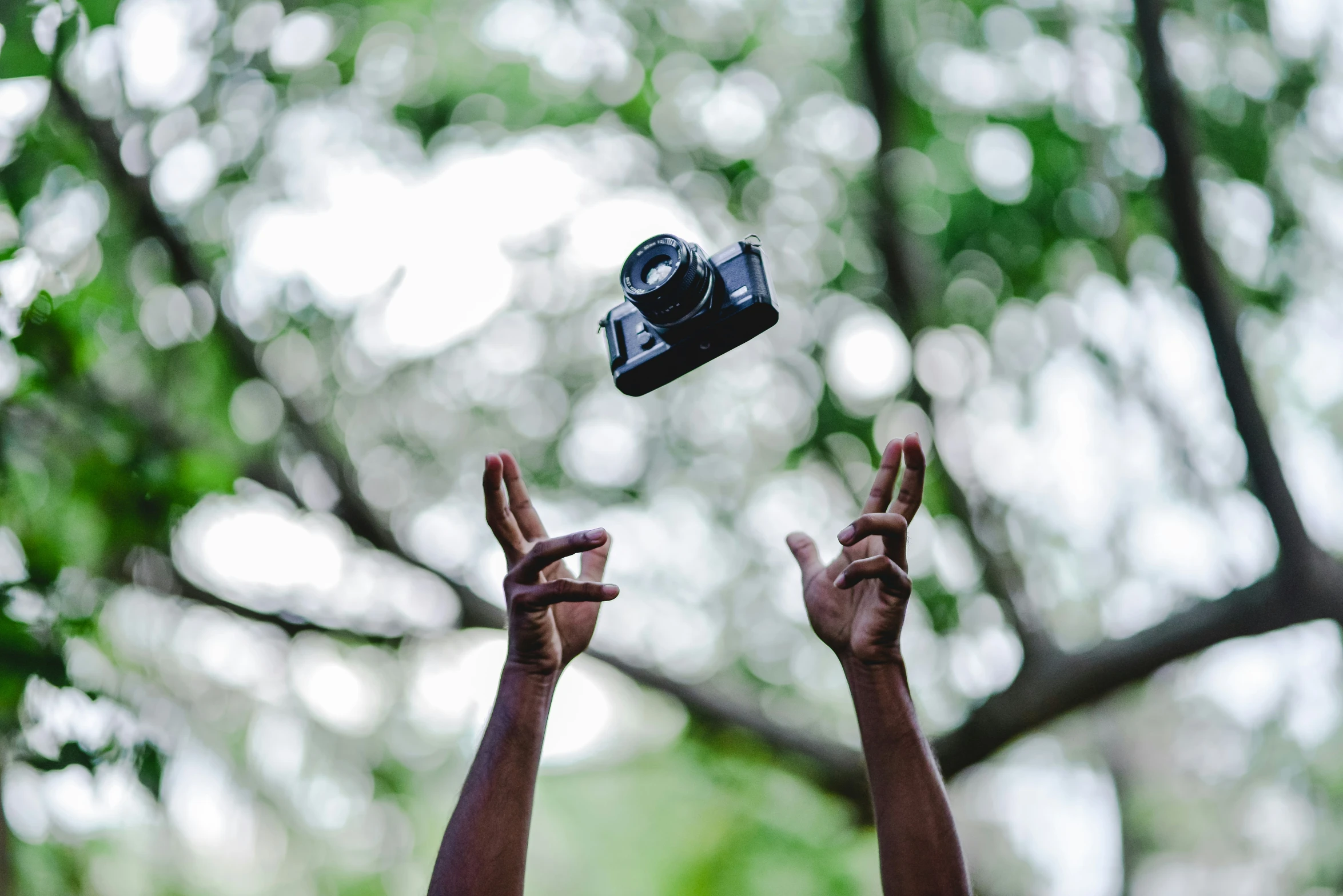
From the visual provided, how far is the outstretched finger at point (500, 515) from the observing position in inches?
78.7

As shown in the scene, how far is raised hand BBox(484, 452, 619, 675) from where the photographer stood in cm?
180

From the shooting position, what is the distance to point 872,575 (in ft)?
5.91

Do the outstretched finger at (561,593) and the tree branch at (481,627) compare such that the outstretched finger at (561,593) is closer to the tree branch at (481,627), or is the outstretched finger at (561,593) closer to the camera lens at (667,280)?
the camera lens at (667,280)

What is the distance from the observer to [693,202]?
5.51 m

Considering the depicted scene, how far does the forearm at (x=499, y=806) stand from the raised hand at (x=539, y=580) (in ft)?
0.28

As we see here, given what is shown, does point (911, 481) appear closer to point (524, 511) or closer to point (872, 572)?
point (872, 572)

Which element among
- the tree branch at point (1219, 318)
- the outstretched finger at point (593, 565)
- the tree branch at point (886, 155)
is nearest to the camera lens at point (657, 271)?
the outstretched finger at point (593, 565)

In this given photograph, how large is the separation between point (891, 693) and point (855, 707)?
0.26ft

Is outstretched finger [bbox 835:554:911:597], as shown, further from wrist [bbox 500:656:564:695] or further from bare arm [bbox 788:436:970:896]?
wrist [bbox 500:656:564:695]

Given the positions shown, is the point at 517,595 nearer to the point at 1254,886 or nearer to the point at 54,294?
the point at 54,294

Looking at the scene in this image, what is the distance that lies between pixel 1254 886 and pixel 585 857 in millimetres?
6077

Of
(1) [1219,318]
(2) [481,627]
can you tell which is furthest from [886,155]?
(2) [481,627]

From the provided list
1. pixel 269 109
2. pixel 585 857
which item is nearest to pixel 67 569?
pixel 269 109

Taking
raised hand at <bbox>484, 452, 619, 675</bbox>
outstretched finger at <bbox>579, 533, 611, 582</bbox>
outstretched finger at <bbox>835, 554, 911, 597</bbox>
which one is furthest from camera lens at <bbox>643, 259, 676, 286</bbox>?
outstretched finger at <bbox>835, 554, 911, 597</bbox>
